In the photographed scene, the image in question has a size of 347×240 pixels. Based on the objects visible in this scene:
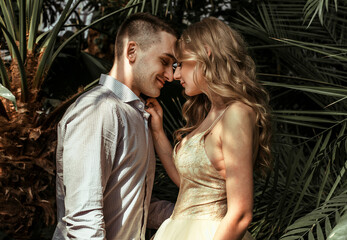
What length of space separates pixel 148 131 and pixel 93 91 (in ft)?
0.98

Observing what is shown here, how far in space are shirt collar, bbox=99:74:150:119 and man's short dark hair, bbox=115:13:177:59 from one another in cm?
18

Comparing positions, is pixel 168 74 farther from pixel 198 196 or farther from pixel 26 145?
pixel 26 145

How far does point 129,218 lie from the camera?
1819 mm

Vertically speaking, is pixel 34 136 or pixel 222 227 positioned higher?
pixel 34 136

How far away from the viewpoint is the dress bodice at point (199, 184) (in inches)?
69.2

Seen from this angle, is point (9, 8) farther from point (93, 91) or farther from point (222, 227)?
point (222, 227)

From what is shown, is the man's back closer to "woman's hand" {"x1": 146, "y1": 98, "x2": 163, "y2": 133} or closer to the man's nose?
"woman's hand" {"x1": 146, "y1": 98, "x2": 163, "y2": 133}

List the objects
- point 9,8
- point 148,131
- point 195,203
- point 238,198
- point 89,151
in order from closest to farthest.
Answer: point 238,198, point 89,151, point 195,203, point 148,131, point 9,8

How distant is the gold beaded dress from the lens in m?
1.75

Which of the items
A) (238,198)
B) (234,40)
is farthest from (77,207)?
(234,40)

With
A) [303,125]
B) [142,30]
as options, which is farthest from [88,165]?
[303,125]

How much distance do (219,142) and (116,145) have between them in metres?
0.40

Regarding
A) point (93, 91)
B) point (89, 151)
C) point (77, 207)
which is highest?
point (93, 91)

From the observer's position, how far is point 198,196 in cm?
181
